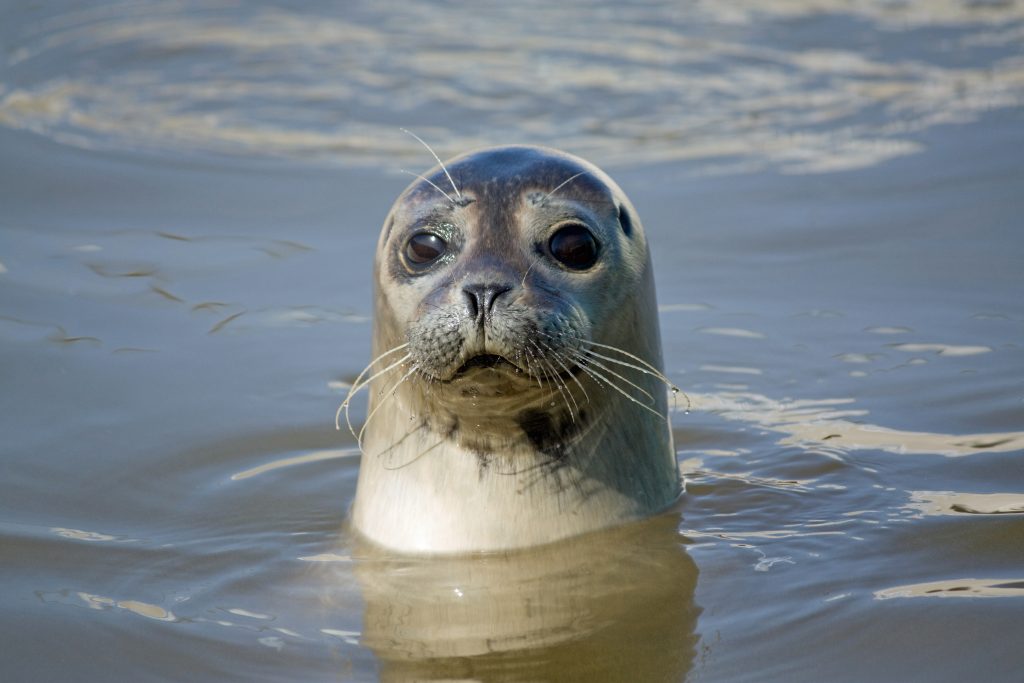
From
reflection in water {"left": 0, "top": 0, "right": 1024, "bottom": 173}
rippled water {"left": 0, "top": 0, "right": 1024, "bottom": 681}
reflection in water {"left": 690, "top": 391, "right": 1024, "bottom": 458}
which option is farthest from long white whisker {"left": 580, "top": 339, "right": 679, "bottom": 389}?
reflection in water {"left": 0, "top": 0, "right": 1024, "bottom": 173}

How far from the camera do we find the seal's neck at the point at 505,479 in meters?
4.34

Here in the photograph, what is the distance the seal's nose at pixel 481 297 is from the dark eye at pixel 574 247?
34 cm

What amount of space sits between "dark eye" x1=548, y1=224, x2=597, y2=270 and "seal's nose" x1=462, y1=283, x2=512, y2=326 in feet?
1.10

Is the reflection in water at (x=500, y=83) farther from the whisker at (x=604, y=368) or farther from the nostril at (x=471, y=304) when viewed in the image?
the nostril at (x=471, y=304)

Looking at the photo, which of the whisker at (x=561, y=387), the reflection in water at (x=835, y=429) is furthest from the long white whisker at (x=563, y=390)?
the reflection in water at (x=835, y=429)

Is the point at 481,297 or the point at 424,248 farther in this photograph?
the point at 424,248

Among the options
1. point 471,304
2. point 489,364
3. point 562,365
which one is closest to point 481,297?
point 471,304

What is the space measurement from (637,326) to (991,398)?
180 centimetres

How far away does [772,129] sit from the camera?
9555 mm

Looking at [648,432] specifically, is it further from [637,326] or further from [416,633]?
[416,633]

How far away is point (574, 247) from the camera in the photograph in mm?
4281

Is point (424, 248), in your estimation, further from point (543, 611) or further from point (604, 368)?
point (543, 611)

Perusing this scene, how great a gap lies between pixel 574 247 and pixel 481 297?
45cm

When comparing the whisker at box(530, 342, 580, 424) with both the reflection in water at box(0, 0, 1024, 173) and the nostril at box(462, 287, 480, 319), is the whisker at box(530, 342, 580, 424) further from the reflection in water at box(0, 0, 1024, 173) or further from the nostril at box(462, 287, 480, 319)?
the reflection in water at box(0, 0, 1024, 173)
